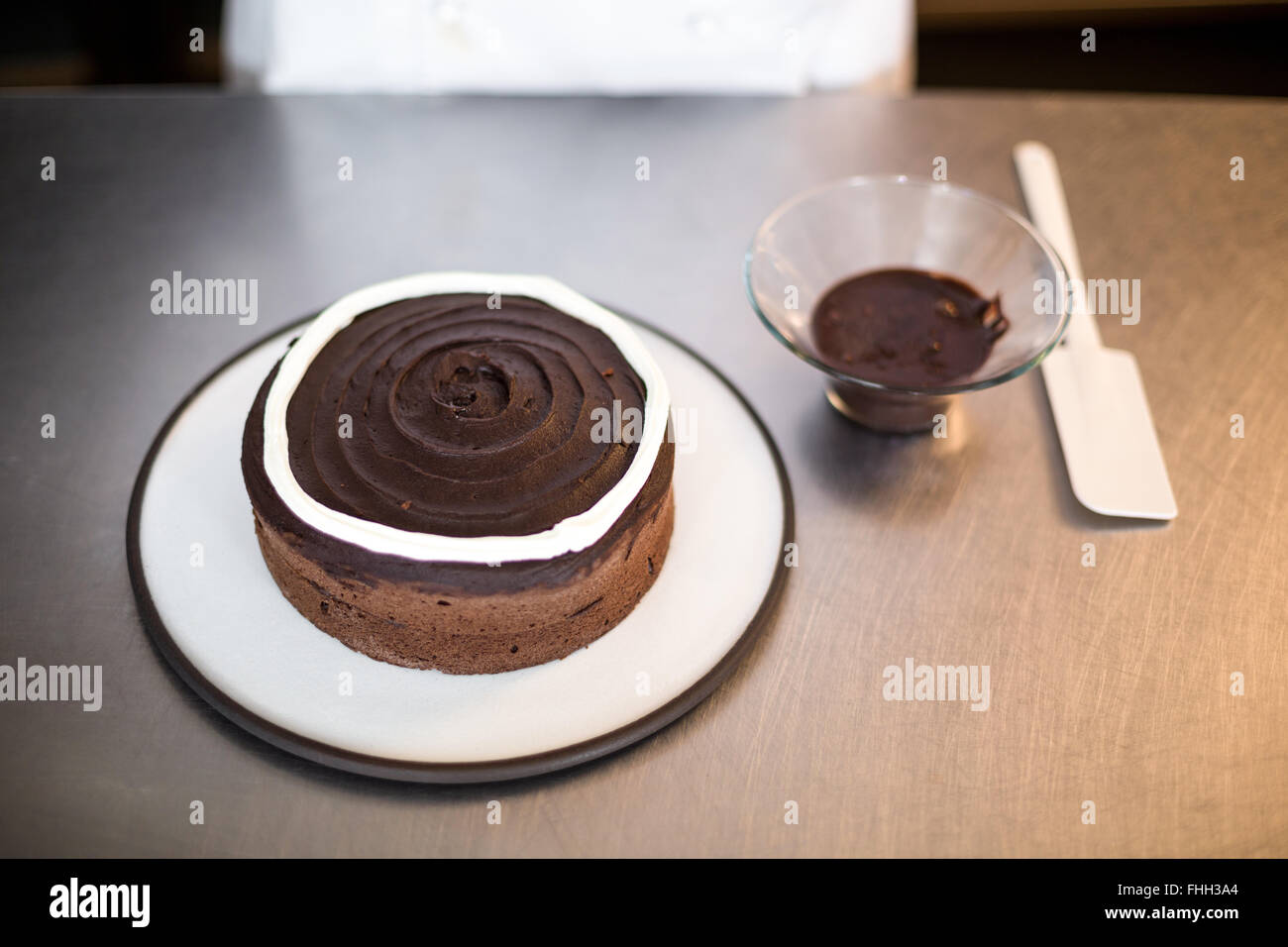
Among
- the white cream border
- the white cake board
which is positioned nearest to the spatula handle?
the white cake board

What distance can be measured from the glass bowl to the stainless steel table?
0.12 m

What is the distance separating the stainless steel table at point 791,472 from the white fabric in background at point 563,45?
7 cm

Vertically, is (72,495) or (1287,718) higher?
(72,495)

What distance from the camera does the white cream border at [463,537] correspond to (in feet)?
3.52

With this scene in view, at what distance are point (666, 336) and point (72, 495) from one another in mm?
825

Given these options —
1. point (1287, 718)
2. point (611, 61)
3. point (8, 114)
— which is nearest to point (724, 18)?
point (611, 61)

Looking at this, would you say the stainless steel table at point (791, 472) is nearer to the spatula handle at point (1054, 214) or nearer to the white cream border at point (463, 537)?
the spatula handle at point (1054, 214)

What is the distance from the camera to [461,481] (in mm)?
1130

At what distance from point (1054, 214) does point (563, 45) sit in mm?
924

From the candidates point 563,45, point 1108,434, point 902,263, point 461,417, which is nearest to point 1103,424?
point 1108,434

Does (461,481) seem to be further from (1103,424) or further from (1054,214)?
(1054,214)

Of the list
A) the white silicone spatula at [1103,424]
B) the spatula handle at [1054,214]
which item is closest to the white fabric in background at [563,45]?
the spatula handle at [1054,214]

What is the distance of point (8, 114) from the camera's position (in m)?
1.84

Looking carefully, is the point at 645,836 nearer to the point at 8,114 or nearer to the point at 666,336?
the point at 666,336
